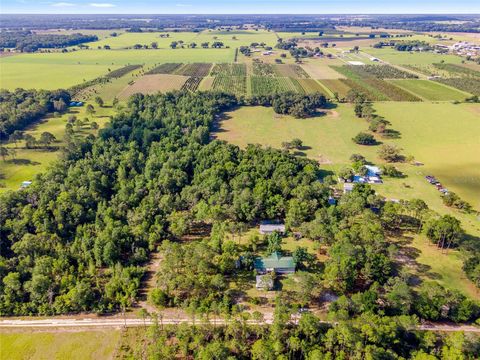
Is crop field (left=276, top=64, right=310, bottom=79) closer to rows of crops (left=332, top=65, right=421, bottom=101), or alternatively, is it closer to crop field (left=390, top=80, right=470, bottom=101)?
rows of crops (left=332, top=65, right=421, bottom=101)

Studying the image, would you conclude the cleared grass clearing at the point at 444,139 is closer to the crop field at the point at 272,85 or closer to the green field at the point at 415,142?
the green field at the point at 415,142

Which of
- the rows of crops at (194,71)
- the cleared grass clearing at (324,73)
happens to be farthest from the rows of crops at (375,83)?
the rows of crops at (194,71)

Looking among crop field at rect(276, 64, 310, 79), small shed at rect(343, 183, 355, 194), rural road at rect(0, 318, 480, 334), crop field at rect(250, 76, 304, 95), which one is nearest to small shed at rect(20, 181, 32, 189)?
rural road at rect(0, 318, 480, 334)

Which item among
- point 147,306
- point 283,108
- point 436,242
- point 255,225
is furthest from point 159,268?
point 283,108

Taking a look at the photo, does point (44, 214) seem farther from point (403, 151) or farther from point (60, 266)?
point (403, 151)

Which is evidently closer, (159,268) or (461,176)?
(159,268)

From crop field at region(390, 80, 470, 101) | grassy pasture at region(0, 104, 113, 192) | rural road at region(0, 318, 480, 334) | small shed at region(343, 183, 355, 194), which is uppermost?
crop field at region(390, 80, 470, 101)
